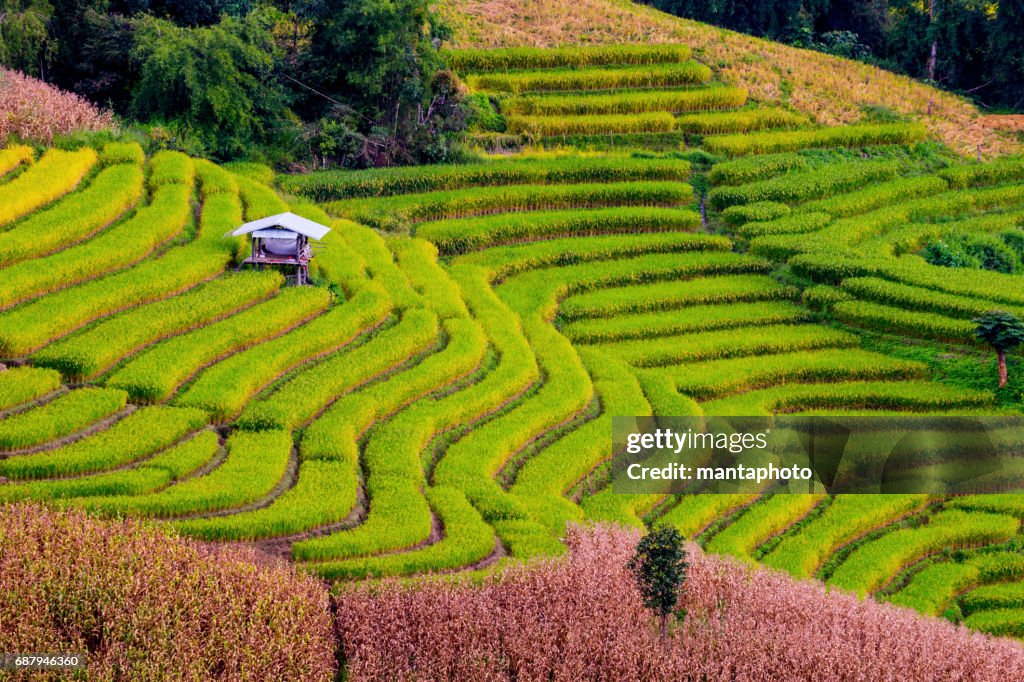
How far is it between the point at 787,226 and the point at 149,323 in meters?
20.1

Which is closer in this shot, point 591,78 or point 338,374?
point 338,374

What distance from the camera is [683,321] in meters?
30.9

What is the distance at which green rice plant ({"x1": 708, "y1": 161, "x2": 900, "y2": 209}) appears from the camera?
123 feet

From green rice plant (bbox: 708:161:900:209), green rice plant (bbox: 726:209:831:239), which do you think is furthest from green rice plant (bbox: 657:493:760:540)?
green rice plant (bbox: 708:161:900:209)

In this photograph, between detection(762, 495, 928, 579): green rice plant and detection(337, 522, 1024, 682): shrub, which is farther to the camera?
detection(762, 495, 928, 579): green rice plant

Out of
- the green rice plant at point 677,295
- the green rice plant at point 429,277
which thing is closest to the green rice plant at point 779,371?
the green rice plant at point 677,295

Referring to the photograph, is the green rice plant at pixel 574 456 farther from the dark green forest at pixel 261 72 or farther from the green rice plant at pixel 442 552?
the dark green forest at pixel 261 72

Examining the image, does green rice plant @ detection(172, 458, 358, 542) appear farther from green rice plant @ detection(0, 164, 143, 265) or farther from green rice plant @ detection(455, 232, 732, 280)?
green rice plant @ detection(455, 232, 732, 280)

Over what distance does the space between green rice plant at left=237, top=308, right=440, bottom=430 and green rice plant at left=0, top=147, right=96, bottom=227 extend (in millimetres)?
8493

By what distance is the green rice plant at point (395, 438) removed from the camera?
17.9 metres

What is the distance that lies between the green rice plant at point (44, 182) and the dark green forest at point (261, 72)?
12.5 feet

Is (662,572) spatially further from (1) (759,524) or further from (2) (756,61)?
(2) (756,61)

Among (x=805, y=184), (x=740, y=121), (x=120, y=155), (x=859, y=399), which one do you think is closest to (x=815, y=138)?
(x=740, y=121)

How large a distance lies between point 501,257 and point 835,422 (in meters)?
10.4
